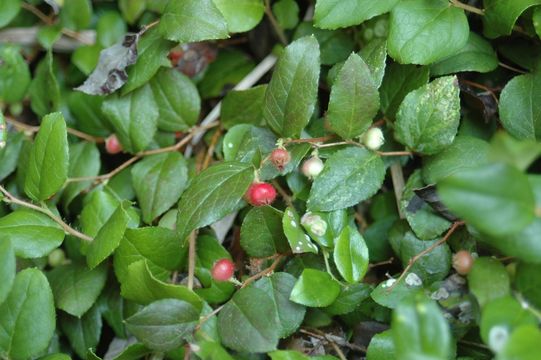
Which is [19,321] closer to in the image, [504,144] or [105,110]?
[105,110]

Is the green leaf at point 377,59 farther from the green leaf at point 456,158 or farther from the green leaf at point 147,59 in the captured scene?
the green leaf at point 147,59

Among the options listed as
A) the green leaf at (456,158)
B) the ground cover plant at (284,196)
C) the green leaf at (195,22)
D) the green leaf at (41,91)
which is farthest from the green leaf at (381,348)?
the green leaf at (41,91)

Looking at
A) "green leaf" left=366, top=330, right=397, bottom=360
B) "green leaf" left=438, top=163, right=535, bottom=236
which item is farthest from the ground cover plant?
"green leaf" left=438, top=163, right=535, bottom=236

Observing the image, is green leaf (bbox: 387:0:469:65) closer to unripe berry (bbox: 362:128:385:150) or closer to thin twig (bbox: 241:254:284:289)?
unripe berry (bbox: 362:128:385:150)

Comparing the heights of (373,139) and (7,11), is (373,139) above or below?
below

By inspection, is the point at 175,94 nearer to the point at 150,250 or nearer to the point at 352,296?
the point at 150,250

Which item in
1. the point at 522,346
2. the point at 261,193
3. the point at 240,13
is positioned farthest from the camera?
the point at 240,13

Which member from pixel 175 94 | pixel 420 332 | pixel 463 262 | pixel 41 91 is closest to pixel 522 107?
pixel 463 262
